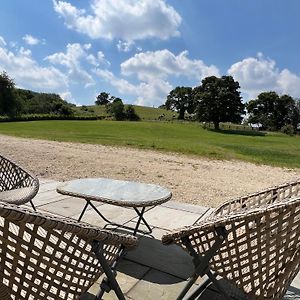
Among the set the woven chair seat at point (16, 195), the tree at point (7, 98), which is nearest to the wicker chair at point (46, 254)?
the woven chair seat at point (16, 195)

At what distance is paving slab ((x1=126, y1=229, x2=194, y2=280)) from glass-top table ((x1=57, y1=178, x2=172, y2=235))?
22cm

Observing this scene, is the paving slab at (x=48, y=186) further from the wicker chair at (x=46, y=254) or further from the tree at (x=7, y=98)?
the tree at (x=7, y=98)

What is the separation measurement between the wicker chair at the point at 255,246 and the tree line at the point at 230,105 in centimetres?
4438

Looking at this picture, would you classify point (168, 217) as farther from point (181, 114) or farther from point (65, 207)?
point (181, 114)

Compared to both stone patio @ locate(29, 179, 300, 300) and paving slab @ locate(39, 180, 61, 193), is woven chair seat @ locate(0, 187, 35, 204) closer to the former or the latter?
stone patio @ locate(29, 179, 300, 300)

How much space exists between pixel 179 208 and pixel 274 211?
3026 millimetres

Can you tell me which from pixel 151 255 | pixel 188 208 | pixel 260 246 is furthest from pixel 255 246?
pixel 188 208

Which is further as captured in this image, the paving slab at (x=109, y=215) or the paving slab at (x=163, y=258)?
the paving slab at (x=109, y=215)

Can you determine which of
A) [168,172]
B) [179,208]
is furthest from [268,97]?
[179,208]

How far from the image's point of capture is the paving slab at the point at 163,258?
2.64 metres

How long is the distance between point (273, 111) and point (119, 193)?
65.6 m

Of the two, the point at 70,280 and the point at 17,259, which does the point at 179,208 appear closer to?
the point at 70,280

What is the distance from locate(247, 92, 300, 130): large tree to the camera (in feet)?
197

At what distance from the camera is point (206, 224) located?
1642mm
